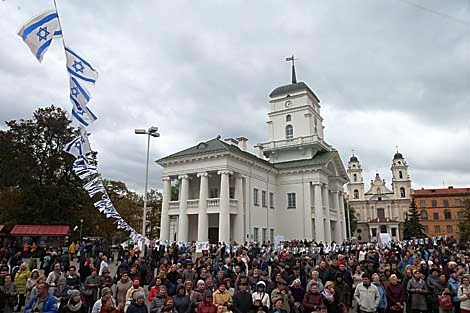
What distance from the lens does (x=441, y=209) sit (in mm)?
83750

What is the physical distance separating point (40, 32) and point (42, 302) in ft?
19.0

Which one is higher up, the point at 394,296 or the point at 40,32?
the point at 40,32

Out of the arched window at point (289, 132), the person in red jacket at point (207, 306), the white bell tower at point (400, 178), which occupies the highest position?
the white bell tower at point (400, 178)

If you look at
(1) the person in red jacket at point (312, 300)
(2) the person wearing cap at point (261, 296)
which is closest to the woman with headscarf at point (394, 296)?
(1) the person in red jacket at point (312, 300)

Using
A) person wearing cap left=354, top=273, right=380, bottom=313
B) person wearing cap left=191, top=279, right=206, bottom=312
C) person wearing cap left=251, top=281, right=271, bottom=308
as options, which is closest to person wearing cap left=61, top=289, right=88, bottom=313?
person wearing cap left=191, top=279, right=206, bottom=312

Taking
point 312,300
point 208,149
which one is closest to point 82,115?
point 312,300

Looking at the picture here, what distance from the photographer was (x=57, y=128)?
37.6 metres

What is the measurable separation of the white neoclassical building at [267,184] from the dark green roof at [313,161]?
0.10 meters

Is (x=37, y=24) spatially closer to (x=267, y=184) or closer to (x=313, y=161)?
(x=267, y=184)

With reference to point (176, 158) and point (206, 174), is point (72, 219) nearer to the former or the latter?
point (176, 158)

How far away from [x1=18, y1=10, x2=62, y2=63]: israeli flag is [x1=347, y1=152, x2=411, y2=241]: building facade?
286 feet

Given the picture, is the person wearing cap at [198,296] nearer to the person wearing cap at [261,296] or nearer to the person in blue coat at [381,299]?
the person wearing cap at [261,296]

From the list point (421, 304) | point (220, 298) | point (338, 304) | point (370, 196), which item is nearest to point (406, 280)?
point (421, 304)

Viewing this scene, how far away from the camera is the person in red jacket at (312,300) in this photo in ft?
26.0
